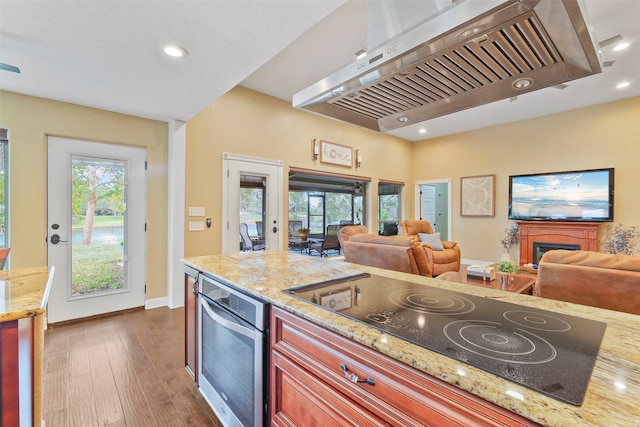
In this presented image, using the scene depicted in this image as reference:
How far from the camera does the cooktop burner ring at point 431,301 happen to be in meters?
1.07

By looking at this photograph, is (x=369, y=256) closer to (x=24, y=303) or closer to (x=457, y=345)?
(x=457, y=345)

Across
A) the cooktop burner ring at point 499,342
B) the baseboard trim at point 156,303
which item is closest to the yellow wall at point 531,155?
the cooktop burner ring at point 499,342

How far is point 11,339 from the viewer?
1.06 meters

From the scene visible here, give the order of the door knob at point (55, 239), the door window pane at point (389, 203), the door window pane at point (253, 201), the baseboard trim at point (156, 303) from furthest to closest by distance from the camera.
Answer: the door window pane at point (389, 203), the door window pane at point (253, 201), the baseboard trim at point (156, 303), the door knob at point (55, 239)

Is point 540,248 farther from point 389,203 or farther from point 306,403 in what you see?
point 306,403

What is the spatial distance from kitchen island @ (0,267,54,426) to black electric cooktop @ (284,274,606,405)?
103cm

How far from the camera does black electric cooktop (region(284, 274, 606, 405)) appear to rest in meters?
0.63

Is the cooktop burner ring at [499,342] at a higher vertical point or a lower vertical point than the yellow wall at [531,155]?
lower

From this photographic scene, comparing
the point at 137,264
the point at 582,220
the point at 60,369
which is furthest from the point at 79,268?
the point at 582,220

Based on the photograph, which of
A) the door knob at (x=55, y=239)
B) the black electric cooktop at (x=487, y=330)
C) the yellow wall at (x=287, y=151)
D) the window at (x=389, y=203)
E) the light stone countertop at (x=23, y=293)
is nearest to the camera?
the black electric cooktop at (x=487, y=330)

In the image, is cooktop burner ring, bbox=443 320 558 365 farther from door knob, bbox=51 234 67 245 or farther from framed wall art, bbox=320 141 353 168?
framed wall art, bbox=320 141 353 168

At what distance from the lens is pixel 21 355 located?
110 cm

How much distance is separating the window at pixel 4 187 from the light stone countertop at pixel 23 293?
1.95 meters

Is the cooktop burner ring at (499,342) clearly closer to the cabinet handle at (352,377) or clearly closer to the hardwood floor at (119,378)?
the cabinet handle at (352,377)
